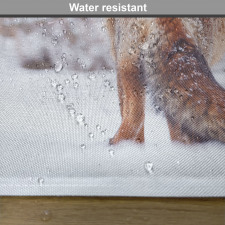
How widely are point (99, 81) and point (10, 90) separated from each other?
16cm

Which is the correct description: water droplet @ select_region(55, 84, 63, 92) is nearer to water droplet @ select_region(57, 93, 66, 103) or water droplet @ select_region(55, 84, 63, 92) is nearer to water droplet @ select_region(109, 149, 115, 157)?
water droplet @ select_region(57, 93, 66, 103)

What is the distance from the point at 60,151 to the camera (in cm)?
71

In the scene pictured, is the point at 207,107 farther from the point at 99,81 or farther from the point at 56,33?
the point at 56,33

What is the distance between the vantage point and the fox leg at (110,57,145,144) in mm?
742

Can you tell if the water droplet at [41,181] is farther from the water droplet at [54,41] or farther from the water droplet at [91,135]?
the water droplet at [54,41]

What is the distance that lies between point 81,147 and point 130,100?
14 cm

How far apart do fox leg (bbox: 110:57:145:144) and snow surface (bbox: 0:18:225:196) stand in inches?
0.4

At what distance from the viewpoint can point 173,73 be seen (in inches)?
31.9

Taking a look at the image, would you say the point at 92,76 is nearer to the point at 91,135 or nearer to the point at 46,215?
the point at 91,135

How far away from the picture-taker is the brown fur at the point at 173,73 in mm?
750

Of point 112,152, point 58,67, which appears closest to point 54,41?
point 58,67

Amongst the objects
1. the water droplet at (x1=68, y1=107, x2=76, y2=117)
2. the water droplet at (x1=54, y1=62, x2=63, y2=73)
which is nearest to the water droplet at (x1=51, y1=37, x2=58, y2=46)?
the water droplet at (x1=54, y1=62, x2=63, y2=73)

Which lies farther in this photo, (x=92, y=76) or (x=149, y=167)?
(x=92, y=76)
